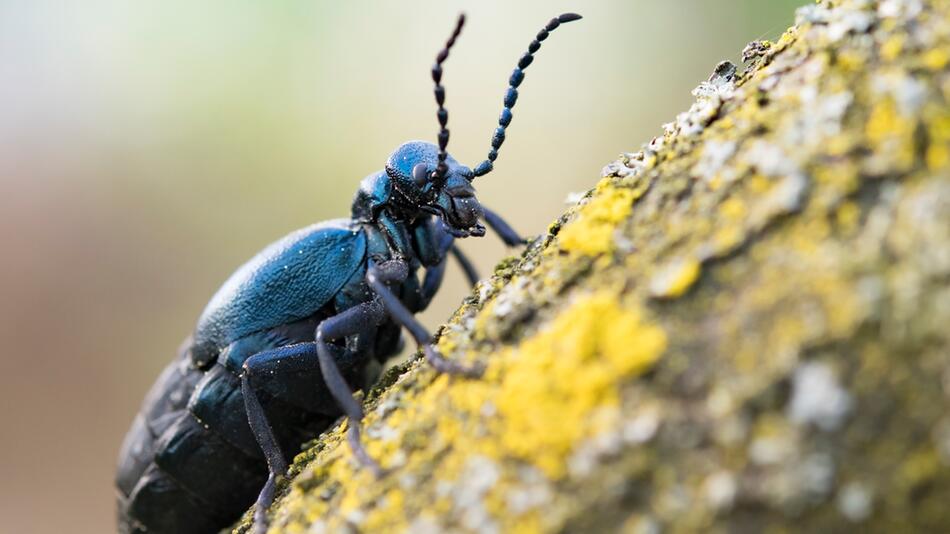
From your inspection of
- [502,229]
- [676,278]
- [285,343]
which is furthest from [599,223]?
[502,229]

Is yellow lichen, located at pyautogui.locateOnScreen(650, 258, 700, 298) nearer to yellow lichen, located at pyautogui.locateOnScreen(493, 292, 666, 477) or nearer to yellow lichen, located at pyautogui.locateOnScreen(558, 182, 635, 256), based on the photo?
yellow lichen, located at pyautogui.locateOnScreen(493, 292, 666, 477)

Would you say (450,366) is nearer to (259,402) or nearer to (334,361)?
(334,361)

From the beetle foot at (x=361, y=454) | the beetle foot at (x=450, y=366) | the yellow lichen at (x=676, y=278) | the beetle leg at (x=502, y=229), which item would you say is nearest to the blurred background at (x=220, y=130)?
the beetle leg at (x=502, y=229)

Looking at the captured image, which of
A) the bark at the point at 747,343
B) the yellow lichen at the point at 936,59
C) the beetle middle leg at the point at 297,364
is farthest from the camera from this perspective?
the beetle middle leg at the point at 297,364

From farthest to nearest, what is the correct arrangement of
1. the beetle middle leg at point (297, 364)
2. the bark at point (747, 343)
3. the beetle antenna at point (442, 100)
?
the beetle middle leg at point (297, 364) < the beetle antenna at point (442, 100) < the bark at point (747, 343)

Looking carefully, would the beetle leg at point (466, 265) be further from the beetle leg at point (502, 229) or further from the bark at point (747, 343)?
the bark at point (747, 343)

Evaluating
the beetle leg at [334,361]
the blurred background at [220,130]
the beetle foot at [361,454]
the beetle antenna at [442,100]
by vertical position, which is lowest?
the beetle foot at [361,454]

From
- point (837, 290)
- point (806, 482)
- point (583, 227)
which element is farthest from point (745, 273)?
point (583, 227)
